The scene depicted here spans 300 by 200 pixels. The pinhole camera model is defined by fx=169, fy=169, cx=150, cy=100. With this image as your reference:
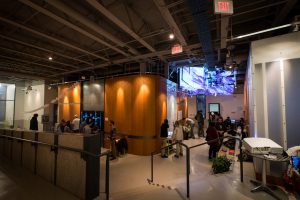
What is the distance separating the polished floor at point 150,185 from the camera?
3.50 m

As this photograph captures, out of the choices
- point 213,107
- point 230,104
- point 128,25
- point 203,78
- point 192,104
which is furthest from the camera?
point 192,104

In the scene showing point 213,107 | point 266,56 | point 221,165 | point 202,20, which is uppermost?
point 202,20

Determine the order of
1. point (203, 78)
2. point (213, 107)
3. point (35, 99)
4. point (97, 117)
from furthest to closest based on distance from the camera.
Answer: point (213, 107) → point (35, 99) → point (203, 78) → point (97, 117)

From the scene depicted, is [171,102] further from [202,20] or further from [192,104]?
[192,104]

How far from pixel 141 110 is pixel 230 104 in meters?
12.5

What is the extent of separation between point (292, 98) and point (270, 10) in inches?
97.9

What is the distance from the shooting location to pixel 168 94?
926cm

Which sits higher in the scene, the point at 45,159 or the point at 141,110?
the point at 141,110

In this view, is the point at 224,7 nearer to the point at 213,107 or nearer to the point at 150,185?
the point at 150,185

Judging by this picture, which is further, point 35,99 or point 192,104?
point 192,104

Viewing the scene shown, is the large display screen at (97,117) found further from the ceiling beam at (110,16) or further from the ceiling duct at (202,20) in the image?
the ceiling duct at (202,20)

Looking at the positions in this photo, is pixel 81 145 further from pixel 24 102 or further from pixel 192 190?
pixel 24 102

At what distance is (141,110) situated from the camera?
7883mm

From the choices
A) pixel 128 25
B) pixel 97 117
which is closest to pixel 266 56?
pixel 128 25
